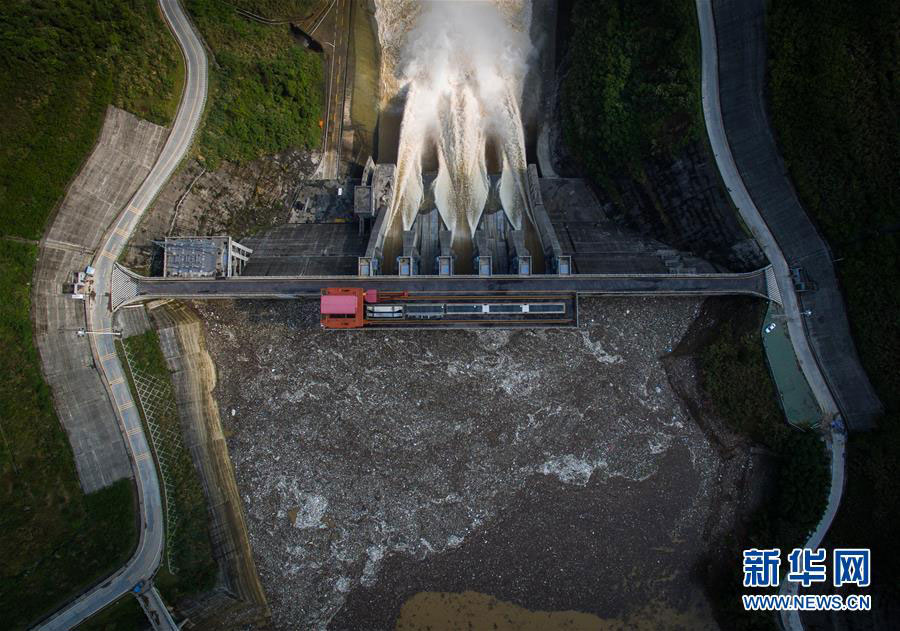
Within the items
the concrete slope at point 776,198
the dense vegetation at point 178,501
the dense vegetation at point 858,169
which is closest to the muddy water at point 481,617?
the dense vegetation at point 178,501

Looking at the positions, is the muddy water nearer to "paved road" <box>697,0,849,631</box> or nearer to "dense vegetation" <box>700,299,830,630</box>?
"dense vegetation" <box>700,299,830,630</box>

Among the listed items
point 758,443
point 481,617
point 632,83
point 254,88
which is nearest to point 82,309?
point 254,88

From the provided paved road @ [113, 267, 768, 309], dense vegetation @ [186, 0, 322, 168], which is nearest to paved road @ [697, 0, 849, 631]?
paved road @ [113, 267, 768, 309]

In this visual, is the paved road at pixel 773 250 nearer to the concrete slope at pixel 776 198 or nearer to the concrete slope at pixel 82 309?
the concrete slope at pixel 776 198

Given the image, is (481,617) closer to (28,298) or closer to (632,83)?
(28,298)

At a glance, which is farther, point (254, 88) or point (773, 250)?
point (254, 88)

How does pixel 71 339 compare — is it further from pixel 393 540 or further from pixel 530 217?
pixel 530 217
